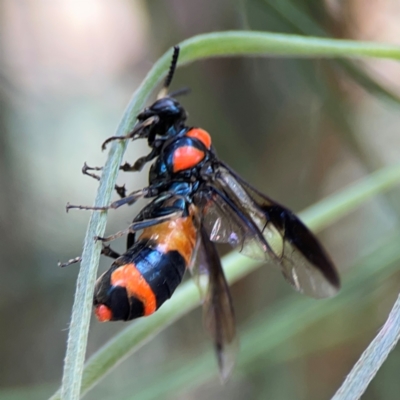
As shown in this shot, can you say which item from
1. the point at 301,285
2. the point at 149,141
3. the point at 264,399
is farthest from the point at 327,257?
the point at 264,399

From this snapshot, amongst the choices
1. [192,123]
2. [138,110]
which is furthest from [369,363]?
[192,123]

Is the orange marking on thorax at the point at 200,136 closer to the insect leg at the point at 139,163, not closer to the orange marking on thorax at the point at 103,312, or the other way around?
the insect leg at the point at 139,163

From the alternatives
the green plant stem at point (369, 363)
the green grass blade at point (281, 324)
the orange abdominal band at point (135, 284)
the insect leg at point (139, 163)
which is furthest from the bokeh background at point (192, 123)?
the green plant stem at point (369, 363)

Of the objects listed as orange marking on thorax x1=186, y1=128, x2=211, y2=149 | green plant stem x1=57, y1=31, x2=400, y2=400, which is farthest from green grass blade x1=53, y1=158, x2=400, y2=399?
orange marking on thorax x1=186, y1=128, x2=211, y2=149

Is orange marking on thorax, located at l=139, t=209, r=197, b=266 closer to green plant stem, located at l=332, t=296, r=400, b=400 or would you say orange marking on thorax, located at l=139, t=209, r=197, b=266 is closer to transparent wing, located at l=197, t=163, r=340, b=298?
transparent wing, located at l=197, t=163, r=340, b=298

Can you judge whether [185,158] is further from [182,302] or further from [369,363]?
[369,363]

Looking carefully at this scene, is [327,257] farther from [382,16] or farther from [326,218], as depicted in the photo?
[382,16]
